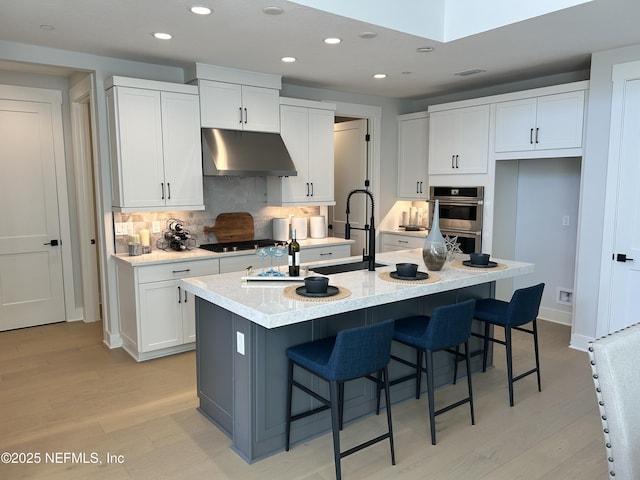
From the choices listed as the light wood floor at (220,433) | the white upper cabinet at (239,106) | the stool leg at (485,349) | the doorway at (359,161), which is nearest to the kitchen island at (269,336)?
the light wood floor at (220,433)

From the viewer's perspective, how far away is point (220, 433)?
2.91 m

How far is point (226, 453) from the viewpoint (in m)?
2.70

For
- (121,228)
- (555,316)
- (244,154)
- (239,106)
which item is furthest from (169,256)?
(555,316)

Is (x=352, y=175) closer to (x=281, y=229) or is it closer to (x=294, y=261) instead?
(x=281, y=229)

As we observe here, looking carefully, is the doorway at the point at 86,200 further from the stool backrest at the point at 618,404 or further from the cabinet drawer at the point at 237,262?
the stool backrest at the point at 618,404

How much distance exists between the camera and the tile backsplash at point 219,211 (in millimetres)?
4480

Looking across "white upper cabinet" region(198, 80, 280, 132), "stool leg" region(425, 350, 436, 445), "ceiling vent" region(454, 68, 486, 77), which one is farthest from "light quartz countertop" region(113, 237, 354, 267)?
"ceiling vent" region(454, 68, 486, 77)

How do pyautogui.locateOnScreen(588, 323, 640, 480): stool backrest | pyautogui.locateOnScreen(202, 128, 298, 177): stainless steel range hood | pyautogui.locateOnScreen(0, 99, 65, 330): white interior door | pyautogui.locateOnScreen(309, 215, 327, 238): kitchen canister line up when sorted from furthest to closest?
pyautogui.locateOnScreen(309, 215, 327, 238): kitchen canister
pyautogui.locateOnScreen(0, 99, 65, 330): white interior door
pyautogui.locateOnScreen(202, 128, 298, 177): stainless steel range hood
pyautogui.locateOnScreen(588, 323, 640, 480): stool backrest

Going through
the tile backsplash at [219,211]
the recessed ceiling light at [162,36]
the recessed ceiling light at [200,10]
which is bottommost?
the tile backsplash at [219,211]

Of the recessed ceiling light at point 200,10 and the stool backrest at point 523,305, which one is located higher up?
the recessed ceiling light at point 200,10

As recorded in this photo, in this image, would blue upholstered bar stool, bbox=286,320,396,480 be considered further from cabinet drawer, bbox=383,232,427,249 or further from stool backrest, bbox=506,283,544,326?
cabinet drawer, bbox=383,232,427,249

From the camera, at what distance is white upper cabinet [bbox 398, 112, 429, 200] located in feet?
19.3

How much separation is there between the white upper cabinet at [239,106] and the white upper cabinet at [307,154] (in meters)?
0.16

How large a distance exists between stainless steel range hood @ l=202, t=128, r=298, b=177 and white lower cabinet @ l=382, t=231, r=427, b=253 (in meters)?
1.80
